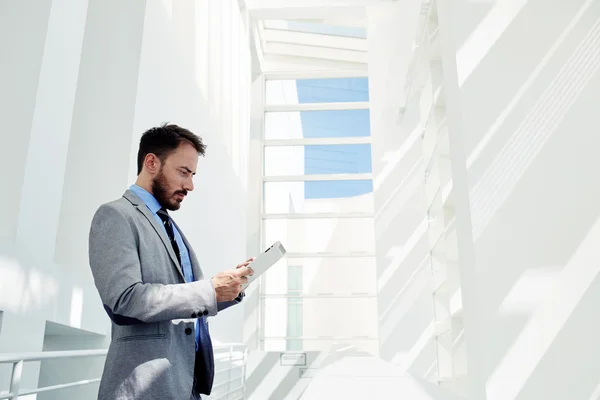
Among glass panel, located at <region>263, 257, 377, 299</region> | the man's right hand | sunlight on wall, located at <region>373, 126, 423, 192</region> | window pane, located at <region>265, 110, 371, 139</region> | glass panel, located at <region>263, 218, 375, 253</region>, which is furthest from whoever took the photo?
window pane, located at <region>265, 110, 371, 139</region>

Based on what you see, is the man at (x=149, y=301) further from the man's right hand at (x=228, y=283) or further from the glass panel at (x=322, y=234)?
the glass panel at (x=322, y=234)

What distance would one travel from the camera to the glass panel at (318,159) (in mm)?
11297

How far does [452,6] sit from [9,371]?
89.4 inches

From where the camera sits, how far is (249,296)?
1056cm

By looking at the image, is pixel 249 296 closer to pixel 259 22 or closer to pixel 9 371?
pixel 259 22

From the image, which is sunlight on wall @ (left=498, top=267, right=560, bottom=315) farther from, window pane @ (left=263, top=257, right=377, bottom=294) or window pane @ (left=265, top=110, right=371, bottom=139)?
window pane @ (left=265, top=110, right=371, bottom=139)

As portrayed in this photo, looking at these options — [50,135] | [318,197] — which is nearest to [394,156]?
[318,197]

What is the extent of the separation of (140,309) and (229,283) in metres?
0.27

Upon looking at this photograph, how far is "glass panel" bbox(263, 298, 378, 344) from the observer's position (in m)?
10.5

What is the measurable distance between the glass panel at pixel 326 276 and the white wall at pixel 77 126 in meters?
4.39

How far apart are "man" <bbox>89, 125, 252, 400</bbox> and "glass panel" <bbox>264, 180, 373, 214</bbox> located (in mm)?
9374

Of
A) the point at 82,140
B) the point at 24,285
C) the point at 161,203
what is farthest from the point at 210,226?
the point at 161,203

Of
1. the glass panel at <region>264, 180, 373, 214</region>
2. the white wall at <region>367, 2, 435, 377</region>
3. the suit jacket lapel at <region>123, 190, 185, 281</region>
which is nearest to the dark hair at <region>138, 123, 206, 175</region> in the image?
the suit jacket lapel at <region>123, 190, 185, 281</region>

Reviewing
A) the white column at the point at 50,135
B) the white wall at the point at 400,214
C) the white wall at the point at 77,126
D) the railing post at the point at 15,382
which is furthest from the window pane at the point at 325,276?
the railing post at the point at 15,382
